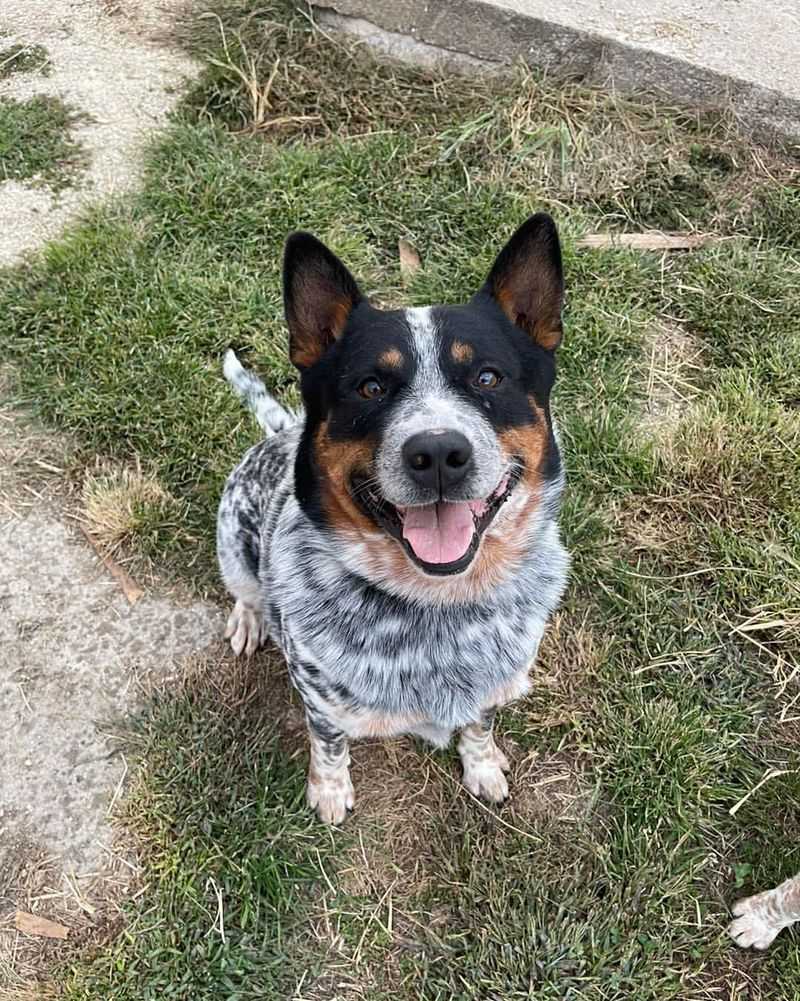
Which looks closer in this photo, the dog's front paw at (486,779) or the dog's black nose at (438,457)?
the dog's black nose at (438,457)

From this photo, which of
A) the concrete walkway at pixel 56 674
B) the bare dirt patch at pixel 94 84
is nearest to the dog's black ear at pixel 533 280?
the concrete walkway at pixel 56 674

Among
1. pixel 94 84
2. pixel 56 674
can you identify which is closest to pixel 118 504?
pixel 56 674

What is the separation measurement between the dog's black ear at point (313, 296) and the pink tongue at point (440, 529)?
2.00 feet

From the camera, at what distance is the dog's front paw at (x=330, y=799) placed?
9.76 ft

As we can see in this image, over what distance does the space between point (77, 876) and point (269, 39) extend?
4.80 metres

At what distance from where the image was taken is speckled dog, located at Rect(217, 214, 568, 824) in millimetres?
2217

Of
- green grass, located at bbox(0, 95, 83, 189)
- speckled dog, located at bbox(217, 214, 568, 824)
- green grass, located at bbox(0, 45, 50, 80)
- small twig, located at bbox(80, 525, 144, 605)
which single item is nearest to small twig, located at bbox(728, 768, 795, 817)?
speckled dog, located at bbox(217, 214, 568, 824)

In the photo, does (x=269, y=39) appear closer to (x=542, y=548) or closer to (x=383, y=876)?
(x=542, y=548)

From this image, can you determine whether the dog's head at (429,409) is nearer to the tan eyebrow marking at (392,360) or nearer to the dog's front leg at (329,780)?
the tan eyebrow marking at (392,360)

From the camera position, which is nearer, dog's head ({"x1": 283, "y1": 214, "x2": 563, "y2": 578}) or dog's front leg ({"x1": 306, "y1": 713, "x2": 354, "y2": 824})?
dog's head ({"x1": 283, "y1": 214, "x2": 563, "y2": 578})

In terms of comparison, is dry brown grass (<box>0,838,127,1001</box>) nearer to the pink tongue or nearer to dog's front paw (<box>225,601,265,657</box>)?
dog's front paw (<box>225,601,265,657</box>)

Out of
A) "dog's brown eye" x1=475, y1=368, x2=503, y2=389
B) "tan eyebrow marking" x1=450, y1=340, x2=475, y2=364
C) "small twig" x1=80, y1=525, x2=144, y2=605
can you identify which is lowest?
"small twig" x1=80, y1=525, x2=144, y2=605

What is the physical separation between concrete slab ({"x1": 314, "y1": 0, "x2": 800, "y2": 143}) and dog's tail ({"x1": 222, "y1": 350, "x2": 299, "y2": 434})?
115 inches

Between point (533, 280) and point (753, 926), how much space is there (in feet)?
7.10
